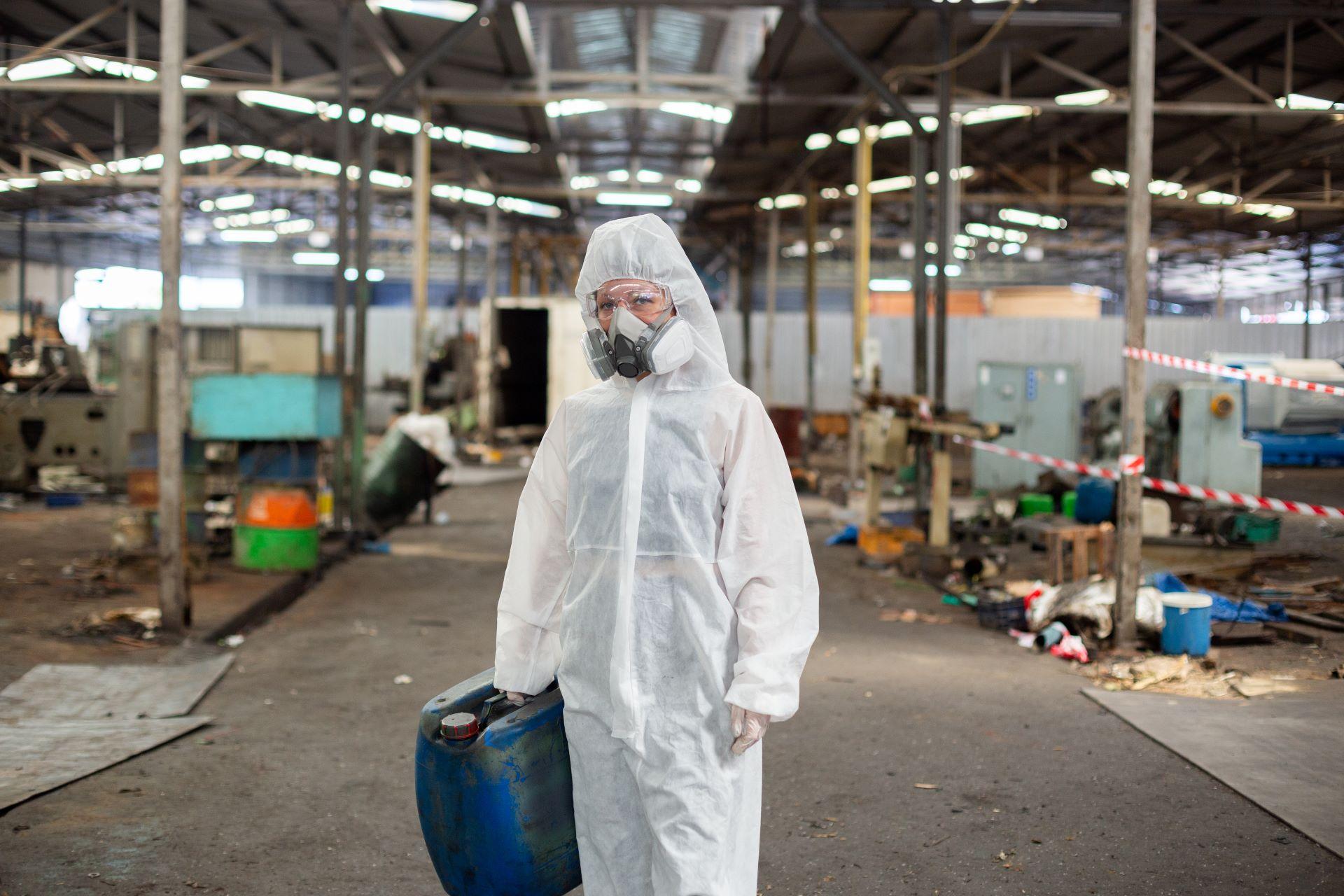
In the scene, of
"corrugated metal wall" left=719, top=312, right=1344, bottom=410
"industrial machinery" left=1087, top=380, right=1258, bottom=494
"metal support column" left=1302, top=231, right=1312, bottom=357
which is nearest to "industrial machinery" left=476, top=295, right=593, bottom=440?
"corrugated metal wall" left=719, top=312, right=1344, bottom=410

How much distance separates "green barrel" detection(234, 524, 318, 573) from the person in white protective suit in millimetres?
6009

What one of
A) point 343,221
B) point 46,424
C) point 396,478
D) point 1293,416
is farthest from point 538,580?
point 1293,416

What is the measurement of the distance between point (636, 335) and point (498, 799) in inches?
38.4

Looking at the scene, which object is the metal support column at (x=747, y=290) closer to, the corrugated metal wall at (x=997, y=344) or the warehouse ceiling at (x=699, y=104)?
the warehouse ceiling at (x=699, y=104)

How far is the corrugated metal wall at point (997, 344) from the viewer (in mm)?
23656

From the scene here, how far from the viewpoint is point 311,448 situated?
798 centimetres

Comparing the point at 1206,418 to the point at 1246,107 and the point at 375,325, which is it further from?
the point at 375,325

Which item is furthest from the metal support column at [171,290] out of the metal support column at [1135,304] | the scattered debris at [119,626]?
the metal support column at [1135,304]

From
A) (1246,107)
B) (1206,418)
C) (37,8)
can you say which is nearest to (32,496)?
(37,8)

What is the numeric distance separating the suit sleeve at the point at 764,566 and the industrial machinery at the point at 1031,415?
1152 centimetres

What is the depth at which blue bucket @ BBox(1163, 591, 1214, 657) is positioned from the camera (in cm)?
575

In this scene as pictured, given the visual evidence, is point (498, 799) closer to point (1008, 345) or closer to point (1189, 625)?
point (1189, 625)

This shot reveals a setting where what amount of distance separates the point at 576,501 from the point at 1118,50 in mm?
11670

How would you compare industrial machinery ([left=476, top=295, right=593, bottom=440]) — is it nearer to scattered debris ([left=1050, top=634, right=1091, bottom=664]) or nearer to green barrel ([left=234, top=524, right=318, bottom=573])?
green barrel ([left=234, top=524, right=318, bottom=573])
